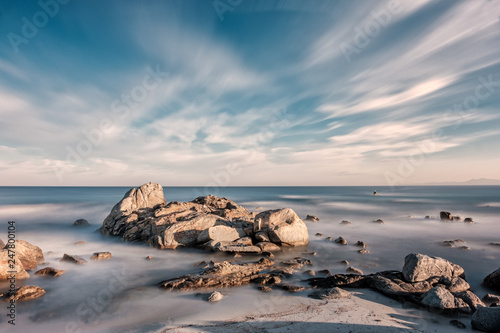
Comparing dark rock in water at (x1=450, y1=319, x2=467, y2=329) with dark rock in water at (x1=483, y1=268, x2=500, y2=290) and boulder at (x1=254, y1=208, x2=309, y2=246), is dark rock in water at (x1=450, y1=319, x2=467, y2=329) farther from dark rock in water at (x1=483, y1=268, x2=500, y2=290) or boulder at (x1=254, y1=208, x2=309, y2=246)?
boulder at (x1=254, y1=208, x2=309, y2=246)

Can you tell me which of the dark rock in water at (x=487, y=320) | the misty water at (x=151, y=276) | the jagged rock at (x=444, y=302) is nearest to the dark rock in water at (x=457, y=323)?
the dark rock in water at (x=487, y=320)

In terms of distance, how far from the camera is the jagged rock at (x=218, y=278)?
367 inches

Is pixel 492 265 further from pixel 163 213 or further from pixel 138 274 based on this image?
pixel 163 213

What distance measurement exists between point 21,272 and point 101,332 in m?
6.89

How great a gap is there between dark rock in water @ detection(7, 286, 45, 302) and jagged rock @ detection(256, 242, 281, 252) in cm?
1008

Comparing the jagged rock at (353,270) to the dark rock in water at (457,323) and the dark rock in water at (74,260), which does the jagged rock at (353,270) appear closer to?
the dark rock in water at (457,323)

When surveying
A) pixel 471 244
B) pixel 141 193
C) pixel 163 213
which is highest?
pixel 141 193

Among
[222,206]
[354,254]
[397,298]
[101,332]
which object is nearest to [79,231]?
[222,206]

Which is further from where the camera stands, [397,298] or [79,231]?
[79,231]

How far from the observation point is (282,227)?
1577 cm

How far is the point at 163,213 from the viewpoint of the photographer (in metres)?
18.4

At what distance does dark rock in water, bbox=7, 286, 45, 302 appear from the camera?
8.38 meters

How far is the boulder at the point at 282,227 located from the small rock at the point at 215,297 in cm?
763

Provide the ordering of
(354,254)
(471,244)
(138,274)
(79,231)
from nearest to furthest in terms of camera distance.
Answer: (138,274)
(354,254)
(471,244)
(79,231)
